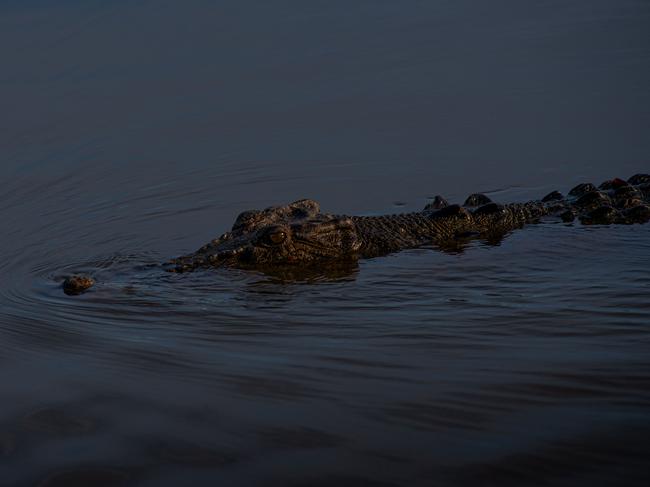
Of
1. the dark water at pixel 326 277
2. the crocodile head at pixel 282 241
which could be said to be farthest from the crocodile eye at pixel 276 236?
the dark water at pixel 326 277

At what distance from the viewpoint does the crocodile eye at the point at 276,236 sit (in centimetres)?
745

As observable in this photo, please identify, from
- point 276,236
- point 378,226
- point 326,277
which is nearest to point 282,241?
point 276,236

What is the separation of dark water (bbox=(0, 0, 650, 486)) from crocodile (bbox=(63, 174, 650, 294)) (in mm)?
289

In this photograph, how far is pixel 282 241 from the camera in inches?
294

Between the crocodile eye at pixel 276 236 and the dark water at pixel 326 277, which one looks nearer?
the dark water at pixel 326 277

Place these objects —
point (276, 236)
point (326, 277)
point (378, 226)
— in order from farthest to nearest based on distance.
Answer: point (378, 226), point (276, 236), point (326, 277)

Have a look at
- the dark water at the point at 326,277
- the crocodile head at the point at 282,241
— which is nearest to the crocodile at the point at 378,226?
the crocodile head at the point at 282,241

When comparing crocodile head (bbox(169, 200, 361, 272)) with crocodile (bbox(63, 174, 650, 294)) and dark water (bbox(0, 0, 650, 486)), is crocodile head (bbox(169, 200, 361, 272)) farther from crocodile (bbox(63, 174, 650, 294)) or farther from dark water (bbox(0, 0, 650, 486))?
dark water (bbox(0, 0, 650, 486))

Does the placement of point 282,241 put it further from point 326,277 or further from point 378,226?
point 378,226

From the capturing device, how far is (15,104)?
1254 centimetres

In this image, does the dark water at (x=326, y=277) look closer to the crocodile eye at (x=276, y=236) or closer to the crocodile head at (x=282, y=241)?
the crocodile head at (x=282, y=241)

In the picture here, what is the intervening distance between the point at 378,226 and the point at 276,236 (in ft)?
3.39

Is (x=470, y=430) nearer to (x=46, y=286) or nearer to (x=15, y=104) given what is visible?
(x=46, y=286)

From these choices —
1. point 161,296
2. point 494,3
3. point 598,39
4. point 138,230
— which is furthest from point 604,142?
point 494,3
